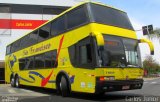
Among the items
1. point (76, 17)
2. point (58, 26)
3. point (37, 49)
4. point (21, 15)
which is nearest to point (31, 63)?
point (37, 49)

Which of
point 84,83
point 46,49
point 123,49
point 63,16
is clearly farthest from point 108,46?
point 46,49

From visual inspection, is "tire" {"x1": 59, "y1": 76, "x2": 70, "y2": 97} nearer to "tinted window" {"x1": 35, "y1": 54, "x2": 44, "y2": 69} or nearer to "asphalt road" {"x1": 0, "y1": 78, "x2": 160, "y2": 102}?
"asphalt road" {"x1": 0, "y1": 78, "x2": 160, "y2": 102}

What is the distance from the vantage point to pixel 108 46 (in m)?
12.4

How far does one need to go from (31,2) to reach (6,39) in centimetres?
493

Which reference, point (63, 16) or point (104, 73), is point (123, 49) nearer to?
point (104, 73)

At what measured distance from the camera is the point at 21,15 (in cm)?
3550

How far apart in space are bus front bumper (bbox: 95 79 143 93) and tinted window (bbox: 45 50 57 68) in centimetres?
409

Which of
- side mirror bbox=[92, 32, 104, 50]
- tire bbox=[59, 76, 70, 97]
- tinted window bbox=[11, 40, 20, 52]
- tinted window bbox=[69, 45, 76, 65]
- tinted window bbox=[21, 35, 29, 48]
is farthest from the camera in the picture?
tinted window bbox=[11, 40, 20, 52]

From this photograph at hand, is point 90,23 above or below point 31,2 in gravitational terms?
below

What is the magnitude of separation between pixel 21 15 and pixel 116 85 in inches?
988

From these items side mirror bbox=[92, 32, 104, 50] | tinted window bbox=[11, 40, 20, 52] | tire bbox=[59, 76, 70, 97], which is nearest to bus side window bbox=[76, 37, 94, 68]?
side mirror bbox=[92, 32, 104, 50]

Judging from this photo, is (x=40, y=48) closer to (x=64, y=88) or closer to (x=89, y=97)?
(x=64, y=88)

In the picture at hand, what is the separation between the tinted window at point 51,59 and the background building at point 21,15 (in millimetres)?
19251

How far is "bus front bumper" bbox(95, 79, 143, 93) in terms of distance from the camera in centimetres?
1180
